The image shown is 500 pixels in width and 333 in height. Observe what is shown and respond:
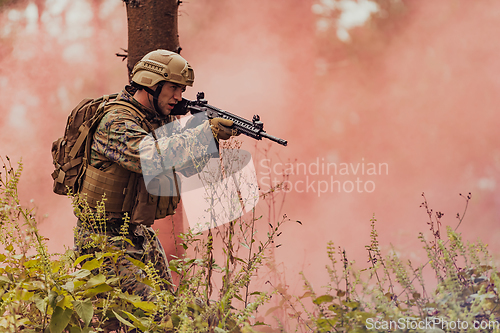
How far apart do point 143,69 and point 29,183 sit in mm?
3523

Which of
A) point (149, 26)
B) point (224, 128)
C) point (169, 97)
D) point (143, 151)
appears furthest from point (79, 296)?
point (149, 26)

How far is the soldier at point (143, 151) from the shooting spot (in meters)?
2.20

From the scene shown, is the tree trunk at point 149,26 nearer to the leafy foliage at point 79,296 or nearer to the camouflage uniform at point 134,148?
the camouflage uniform at point 134,148

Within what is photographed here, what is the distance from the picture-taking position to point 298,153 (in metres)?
4.68

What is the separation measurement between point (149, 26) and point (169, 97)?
100 cm

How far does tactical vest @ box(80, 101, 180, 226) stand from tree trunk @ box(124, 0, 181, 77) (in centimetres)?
98

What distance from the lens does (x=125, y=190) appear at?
7.89 feet

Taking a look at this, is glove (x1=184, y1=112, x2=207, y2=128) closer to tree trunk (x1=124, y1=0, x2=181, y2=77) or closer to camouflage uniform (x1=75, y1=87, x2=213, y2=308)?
camouflage uniform (x1=75, y1=87, x2=213, y2=308)

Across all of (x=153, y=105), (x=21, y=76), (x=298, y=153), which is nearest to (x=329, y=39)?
(x=298, y=153)

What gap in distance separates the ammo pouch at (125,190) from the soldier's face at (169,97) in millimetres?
410

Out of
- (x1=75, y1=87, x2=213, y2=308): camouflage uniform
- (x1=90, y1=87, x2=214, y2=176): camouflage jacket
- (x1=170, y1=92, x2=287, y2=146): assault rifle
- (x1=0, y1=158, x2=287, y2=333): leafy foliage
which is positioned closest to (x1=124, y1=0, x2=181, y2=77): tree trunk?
(x1=170, y1=92, x2=287, y2=146): assault rifle

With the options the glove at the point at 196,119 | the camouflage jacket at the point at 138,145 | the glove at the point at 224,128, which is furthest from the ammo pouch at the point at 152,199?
the glove at the point at 196,119

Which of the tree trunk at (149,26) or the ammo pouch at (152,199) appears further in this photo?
the tree trunk at (149,26)

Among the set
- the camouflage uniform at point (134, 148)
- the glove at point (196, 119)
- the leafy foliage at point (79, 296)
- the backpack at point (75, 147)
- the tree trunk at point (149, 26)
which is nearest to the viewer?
the leafy foliage at point (79, 296)
